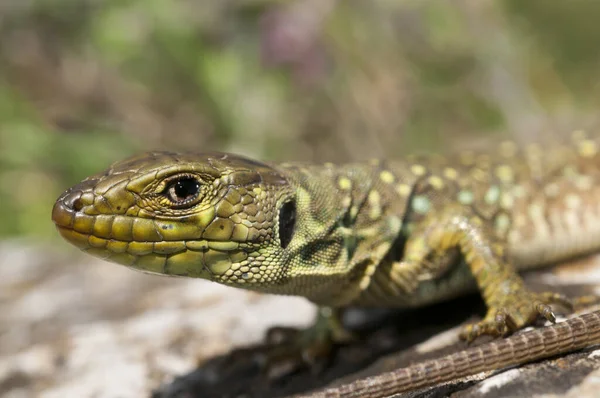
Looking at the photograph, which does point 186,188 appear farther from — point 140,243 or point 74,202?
point 74,202

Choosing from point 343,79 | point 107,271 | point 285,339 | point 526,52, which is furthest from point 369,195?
point 526,52

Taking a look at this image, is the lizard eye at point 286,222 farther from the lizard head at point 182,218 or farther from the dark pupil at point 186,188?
the dark pupil at point 186,188

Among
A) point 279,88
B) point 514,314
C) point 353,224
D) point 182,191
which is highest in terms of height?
point 279,88

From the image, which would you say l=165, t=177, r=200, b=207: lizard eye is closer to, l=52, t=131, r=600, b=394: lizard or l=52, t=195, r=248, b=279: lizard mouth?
l=52, t=131, r=600, b=394: lizard

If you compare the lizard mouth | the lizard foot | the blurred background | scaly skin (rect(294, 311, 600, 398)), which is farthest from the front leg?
the blurred background

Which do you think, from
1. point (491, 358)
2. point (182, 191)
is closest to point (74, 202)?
point (182, 191)

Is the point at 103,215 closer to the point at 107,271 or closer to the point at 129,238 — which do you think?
the point at 129,238

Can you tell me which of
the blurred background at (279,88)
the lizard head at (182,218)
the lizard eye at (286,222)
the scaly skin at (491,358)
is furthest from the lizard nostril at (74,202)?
the blurred background at (279,88)
